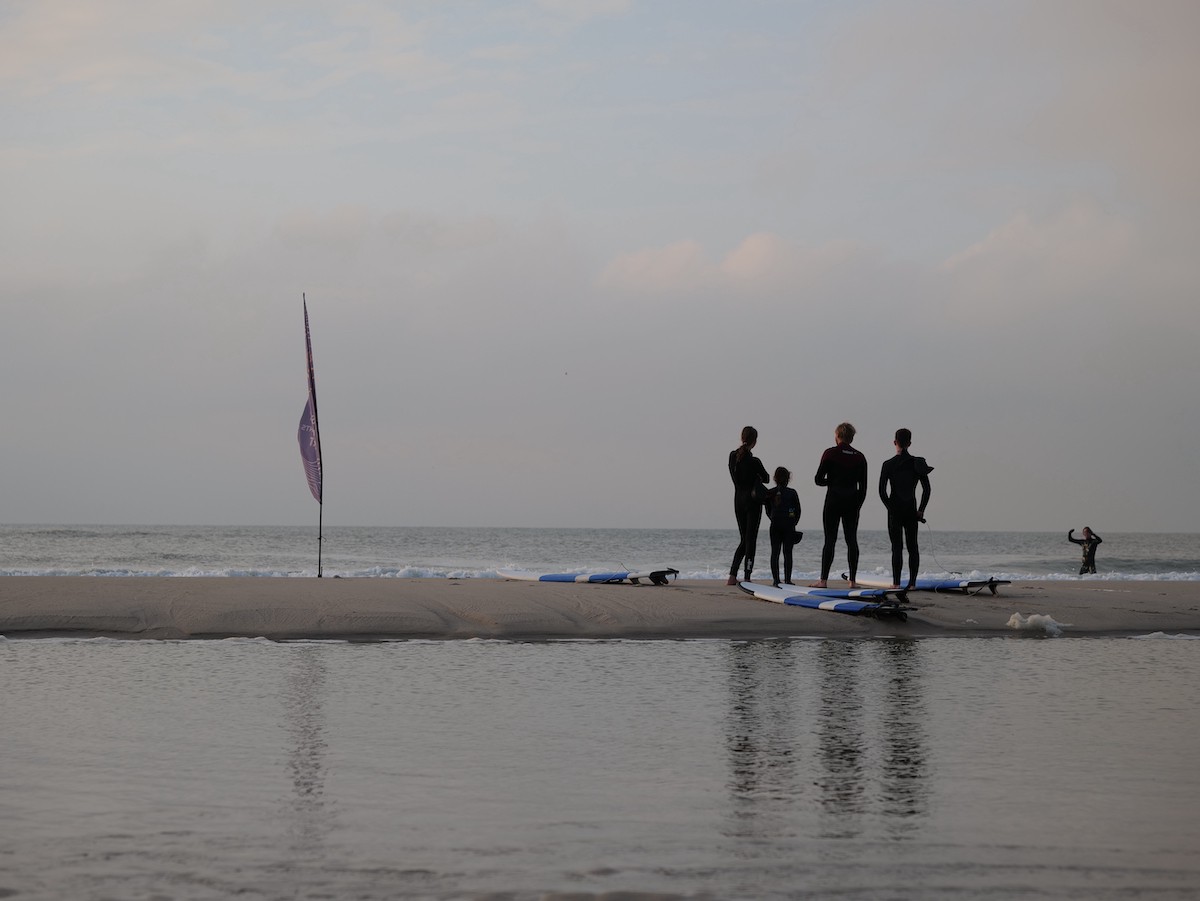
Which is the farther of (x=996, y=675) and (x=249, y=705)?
(x=996, y=675)

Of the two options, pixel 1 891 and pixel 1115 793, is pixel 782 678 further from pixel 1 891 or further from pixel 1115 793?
pixel 1 891

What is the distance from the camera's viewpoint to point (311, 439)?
16250 millimetres

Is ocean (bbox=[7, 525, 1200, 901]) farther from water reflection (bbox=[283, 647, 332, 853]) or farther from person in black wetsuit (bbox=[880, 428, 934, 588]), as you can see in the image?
person in black wetsuit (bbox=[880, 428, 934, 588])

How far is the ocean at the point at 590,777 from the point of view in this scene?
321 cm

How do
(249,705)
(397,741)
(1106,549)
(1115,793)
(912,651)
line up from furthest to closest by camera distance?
1. (1106,549)
2. (912,651)
3. (249,705)
4. (397,741)
5. (1115,793)

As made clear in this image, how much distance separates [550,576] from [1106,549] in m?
62.7

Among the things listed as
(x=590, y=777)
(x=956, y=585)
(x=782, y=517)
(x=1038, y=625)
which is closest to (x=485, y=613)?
(x=782, y=517)

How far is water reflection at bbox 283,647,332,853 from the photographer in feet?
12.0

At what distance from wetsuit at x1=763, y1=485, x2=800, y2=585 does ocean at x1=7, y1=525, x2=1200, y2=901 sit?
4696mm

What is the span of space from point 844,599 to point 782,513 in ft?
5.99

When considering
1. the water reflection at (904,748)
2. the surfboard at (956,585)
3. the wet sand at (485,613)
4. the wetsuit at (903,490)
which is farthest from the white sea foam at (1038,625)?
the water reflection at (904,748)

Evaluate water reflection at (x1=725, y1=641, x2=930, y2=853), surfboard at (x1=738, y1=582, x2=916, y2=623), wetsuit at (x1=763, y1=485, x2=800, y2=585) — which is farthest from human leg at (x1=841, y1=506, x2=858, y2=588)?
water reflection at (x1=725, y1=641, x2=930, y2=853)

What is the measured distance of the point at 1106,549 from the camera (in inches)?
2672

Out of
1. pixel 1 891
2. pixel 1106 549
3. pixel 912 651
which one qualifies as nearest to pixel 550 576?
pixel 912 651
